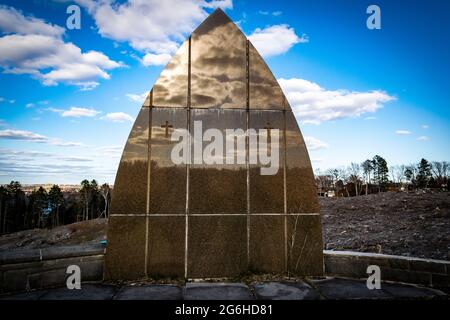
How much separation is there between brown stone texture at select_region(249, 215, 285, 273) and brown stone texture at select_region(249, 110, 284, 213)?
19 centimetres

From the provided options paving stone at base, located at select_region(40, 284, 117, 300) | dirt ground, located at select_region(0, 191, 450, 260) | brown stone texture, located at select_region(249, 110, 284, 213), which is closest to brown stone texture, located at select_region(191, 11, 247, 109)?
brown stone texture, located at select_region(249, 110, 284, 213)

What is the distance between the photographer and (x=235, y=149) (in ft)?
18.1

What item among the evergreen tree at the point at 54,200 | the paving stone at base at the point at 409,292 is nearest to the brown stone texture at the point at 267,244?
the paving stone at base at the point at 409,292

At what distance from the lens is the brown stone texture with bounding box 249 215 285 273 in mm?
5359

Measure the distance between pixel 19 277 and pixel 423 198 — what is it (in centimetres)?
2122

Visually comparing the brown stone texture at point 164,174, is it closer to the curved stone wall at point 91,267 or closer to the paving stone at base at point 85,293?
the curved stone wall at point 91,267

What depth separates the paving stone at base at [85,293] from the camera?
4316mm

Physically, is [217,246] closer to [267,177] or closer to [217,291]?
[217,291]

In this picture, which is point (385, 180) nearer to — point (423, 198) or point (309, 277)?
point (423, 198)

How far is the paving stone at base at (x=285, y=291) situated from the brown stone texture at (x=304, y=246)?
44cm

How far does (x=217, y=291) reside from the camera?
4.63 meters

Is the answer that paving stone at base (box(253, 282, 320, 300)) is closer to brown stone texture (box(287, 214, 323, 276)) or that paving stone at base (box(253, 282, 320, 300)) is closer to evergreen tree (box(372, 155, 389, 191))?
brown stone texture (box(287, 214, 323, 276))
